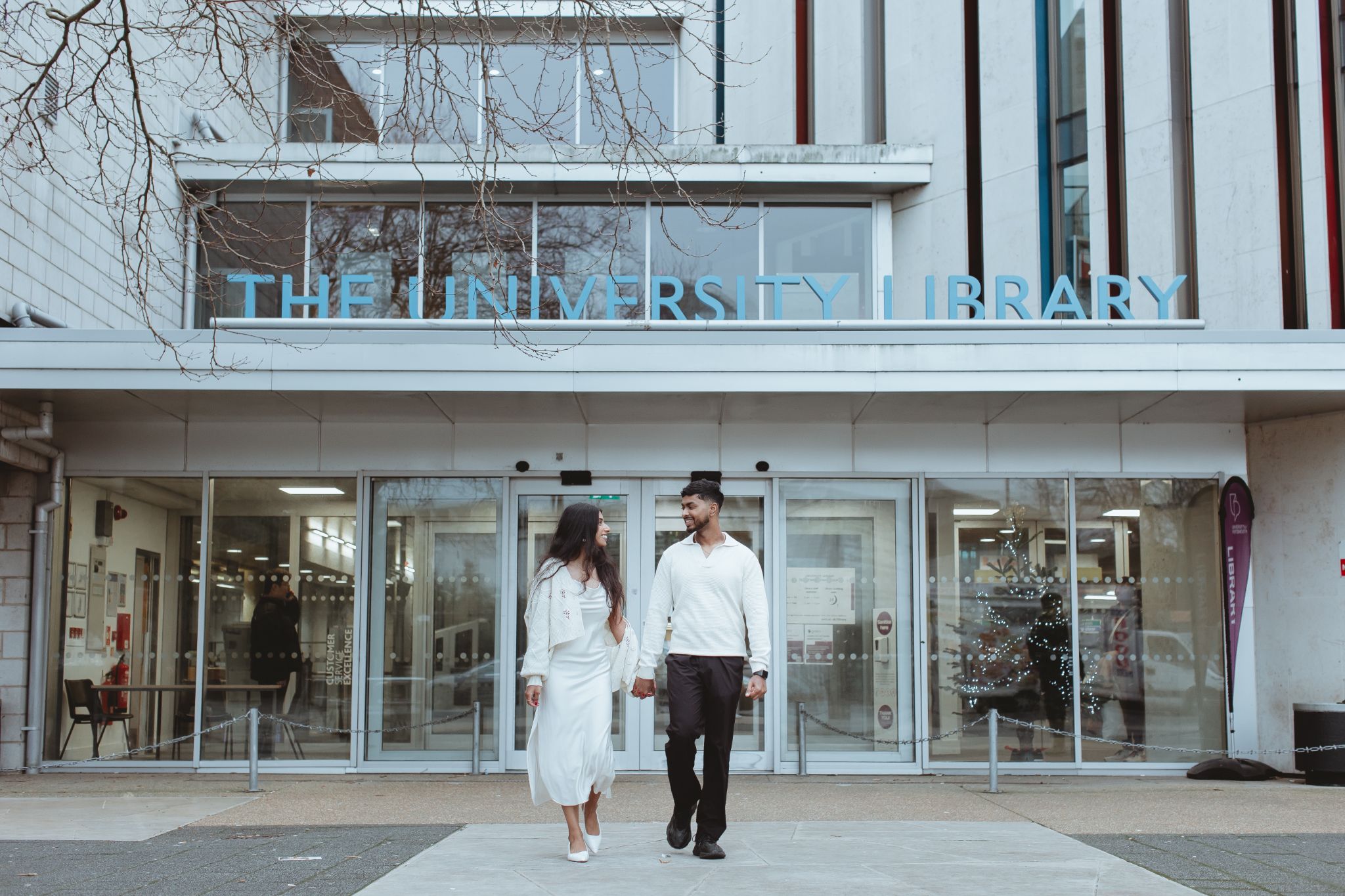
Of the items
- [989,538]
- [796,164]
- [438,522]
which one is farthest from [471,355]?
[796,164]

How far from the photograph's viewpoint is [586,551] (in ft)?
21.5

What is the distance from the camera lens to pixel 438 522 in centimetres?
1187

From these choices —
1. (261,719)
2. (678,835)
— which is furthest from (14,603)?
(678,835)

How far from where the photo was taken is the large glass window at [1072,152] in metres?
15.0

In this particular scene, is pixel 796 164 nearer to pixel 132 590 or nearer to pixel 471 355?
pixel 471 355

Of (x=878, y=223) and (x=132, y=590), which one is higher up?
(x=878, y=223)

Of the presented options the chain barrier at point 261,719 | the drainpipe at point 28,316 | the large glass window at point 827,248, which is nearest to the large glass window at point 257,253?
the drainpipe at point 28,316

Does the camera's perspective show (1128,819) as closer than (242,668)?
Yes

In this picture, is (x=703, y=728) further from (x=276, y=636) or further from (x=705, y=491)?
(x=276, y=636)

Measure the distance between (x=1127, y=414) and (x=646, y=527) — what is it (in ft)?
13.8

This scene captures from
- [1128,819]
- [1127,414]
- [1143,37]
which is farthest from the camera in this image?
[1143,37]

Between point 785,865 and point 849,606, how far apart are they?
561cm

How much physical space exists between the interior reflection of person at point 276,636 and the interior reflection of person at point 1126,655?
706cm

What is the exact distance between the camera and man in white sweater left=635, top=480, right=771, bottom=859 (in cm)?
652
